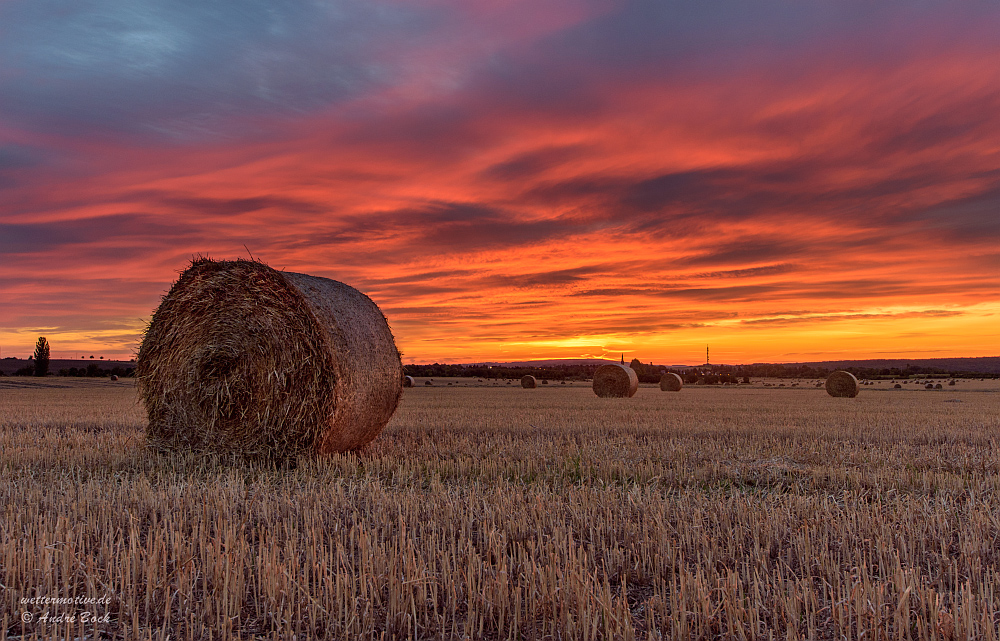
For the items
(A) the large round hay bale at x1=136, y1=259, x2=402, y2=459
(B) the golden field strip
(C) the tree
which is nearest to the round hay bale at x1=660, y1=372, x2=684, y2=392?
(B) the golden field strip

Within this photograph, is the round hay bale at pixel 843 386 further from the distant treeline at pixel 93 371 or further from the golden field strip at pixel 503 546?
the distant treeline at pixel 93 371

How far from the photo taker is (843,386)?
32.5 m

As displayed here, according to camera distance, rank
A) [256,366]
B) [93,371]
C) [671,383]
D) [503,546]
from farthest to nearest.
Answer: [93,371]
[671,383]
[256,366]
[503,546]

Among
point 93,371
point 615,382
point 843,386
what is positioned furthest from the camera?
point 93,371

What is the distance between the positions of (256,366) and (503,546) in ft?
18.9

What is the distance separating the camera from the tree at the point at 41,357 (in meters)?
58.7

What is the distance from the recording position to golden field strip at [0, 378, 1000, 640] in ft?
12.5

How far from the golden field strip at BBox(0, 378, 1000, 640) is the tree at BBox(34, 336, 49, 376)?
2321 inches

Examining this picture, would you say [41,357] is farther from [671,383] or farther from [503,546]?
[503,546]

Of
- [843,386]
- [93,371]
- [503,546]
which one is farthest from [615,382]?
[93,371]

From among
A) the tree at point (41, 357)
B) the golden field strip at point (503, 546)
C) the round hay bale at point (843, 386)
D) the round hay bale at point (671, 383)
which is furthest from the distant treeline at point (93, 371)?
the golden field strip at point (503, 546)

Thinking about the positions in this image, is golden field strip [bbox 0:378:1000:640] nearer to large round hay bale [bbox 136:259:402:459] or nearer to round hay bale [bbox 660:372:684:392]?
large round hay bale [bbox 136:259:402:459]

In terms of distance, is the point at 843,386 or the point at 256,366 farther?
the point at 843,386

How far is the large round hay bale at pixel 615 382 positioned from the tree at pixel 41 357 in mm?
52029
